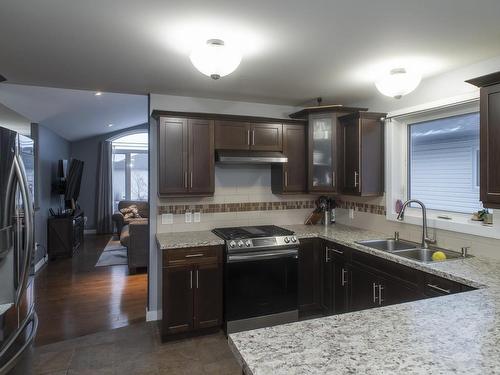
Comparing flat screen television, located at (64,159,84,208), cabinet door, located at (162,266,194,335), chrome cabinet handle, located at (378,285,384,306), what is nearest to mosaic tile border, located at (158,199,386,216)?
cabinet door, located at (162,266,194,335)

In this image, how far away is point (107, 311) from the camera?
11.6 feet

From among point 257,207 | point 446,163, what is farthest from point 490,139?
point 257,207

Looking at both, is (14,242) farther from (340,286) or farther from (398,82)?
(398,82)

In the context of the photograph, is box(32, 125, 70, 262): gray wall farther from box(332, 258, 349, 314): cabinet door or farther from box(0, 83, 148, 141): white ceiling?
box(332, 258, 349, 314): cabinet door

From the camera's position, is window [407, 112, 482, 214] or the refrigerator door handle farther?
window [407, 112, 482, 214]

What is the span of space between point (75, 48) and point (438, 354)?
2.60 m

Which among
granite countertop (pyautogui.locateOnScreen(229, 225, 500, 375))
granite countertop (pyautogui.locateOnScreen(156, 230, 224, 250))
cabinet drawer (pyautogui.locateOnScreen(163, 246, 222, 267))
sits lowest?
cabinet drawer (pyautogui.locateOnScreen(163, 246, 222, 267))

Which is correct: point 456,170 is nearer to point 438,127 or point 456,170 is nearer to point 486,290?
point 438,127

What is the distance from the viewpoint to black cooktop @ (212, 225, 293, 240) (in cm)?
308

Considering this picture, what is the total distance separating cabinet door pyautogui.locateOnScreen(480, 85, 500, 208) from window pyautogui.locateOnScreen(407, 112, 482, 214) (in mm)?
591

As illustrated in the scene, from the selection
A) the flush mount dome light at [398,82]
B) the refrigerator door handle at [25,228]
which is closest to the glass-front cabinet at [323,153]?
the flush mount dome light at [398,82]

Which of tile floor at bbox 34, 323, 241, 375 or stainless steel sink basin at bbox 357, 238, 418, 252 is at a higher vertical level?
stainless steel sink basin at bbox 357, 238, 418, 252

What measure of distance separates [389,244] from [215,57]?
232cm

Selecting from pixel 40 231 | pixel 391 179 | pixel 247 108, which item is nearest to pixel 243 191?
pixel 247 108
